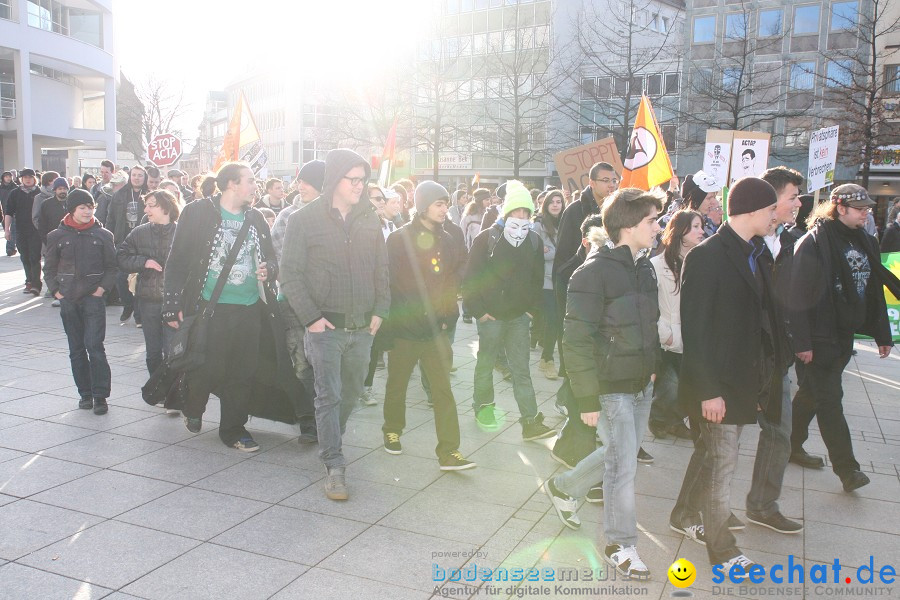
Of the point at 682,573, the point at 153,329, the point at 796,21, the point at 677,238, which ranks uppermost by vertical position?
the point at 796,21

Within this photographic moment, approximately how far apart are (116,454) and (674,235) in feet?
14.0

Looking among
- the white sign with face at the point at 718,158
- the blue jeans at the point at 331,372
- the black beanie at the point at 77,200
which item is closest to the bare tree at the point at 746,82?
the white sign with face at the point at 718,158

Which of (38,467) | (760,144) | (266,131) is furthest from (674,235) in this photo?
(266,131)

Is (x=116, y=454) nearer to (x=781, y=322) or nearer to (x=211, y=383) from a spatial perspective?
(x=211, y=383)

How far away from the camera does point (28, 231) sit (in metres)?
14.5

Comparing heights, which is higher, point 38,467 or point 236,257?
point 236,257

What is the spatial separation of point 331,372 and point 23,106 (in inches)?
1545

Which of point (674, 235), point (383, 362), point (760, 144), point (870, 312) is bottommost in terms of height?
point (383, 362)

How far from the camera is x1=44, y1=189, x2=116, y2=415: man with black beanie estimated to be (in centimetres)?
681

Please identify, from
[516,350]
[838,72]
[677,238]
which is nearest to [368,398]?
[516,350]

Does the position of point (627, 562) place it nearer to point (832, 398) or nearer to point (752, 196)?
point (752, 196)

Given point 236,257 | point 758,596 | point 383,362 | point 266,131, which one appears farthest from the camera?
point 266,131

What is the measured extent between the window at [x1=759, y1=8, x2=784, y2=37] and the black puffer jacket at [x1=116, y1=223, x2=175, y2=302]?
4092 cm

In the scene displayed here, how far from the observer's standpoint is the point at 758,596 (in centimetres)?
388
